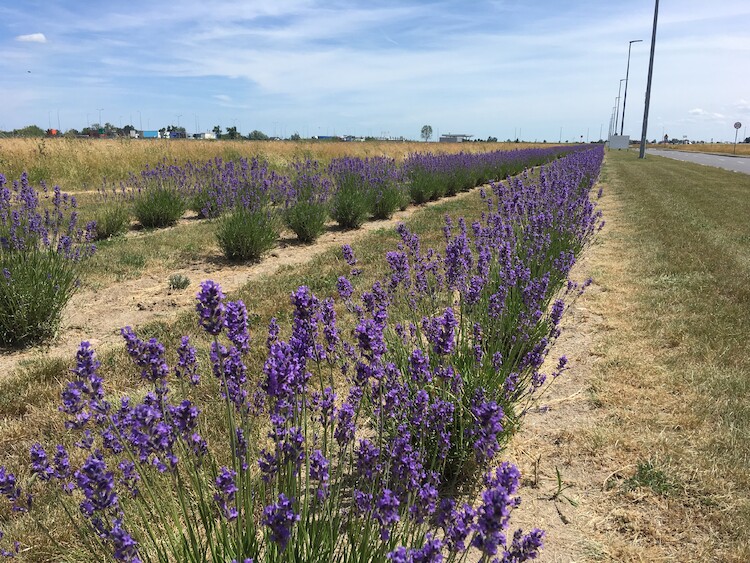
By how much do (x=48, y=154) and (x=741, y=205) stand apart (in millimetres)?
21547

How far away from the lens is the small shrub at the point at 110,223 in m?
8.47

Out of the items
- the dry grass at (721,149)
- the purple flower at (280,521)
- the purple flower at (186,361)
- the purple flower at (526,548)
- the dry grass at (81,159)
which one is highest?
the dry grass at (721,149)

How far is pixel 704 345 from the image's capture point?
392cm

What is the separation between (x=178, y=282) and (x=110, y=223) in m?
3.77

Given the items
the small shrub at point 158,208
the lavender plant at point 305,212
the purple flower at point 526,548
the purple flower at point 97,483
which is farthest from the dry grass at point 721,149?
the purple flower at point 97,483

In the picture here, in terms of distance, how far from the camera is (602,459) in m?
2.69

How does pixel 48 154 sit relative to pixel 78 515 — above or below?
above

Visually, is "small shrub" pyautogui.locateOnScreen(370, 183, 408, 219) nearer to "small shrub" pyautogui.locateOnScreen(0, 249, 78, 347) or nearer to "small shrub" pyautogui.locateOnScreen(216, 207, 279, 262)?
"small shrub" pyautogui.locateOnScreen(216, 207, 279, 262)

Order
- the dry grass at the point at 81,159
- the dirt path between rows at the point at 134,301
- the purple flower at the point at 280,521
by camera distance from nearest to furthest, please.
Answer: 1. the purple flower at the point at 280,521
2. the dirt path between rows at the point at 134,301
3. the dry grass at the point at 81,159

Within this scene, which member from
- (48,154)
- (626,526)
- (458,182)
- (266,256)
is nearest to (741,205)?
(458,182)

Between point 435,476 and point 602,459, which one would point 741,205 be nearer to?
point 602,459

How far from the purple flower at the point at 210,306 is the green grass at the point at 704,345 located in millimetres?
2340

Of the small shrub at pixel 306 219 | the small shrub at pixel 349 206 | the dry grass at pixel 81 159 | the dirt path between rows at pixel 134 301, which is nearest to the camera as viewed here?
the dirt path between rows at pixel 134 301

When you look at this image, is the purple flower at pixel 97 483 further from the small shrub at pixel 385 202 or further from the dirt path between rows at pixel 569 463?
the small shrub at pixel 385 202
